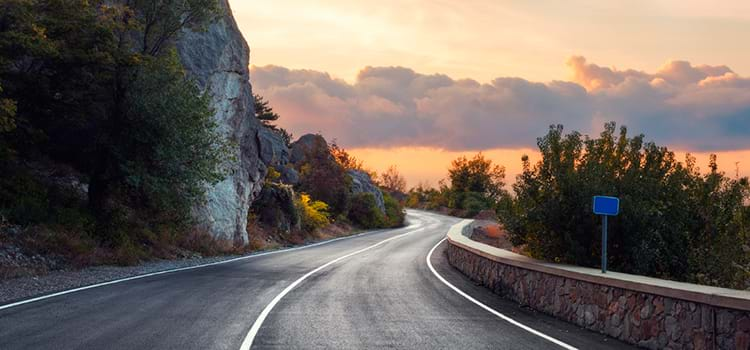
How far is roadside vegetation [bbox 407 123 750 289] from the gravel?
407 inches

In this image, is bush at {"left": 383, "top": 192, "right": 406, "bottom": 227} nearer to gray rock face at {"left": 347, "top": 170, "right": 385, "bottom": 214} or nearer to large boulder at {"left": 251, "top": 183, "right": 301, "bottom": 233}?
gray rock face at {"left": 347, "top": 170, "right": 385, "bottom": 214}

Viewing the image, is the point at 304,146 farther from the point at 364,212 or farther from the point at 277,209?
the point at 277,209

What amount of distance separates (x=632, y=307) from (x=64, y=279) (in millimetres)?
13136

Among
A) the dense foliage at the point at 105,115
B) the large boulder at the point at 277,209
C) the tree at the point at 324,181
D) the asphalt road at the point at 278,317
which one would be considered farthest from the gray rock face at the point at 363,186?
the asphalt road at the point at 278,317

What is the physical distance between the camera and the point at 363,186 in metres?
67.1

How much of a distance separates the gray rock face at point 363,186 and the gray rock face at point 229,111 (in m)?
27.9

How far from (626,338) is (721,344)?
193 centimetres

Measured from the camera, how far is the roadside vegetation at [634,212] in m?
14.8

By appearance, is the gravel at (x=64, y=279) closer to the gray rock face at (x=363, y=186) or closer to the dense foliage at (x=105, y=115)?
the dense foliage at (x=105, y=115)

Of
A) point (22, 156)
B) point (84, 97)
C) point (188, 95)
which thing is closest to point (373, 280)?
point (188, 95)

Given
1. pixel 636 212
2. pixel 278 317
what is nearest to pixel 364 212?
pixel 636 212

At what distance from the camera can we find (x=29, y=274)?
1631cm

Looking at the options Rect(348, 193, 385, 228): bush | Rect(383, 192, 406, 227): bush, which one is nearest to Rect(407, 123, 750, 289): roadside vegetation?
Rect(348, 193, 385, 228): bush

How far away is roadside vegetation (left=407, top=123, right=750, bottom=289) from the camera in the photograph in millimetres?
14773
